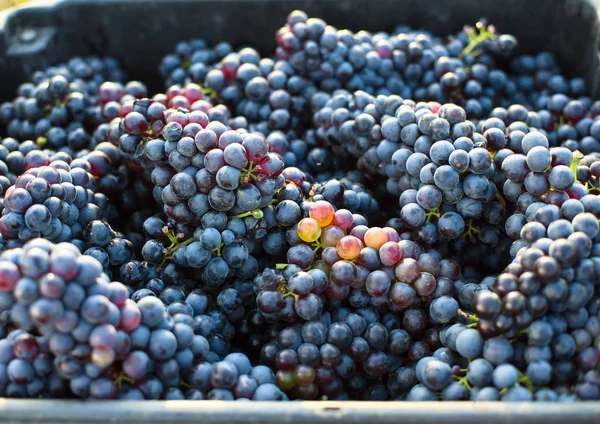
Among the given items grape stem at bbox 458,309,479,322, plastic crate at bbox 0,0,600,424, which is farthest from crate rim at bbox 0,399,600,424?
plastic crate at bbox 0,0,600,424

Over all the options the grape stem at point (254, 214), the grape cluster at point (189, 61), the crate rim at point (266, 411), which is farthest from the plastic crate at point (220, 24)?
the crate rim at point (266, 411)

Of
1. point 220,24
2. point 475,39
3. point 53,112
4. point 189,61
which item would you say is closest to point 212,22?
point 220,24

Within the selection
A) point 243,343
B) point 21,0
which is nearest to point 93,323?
point 243,343

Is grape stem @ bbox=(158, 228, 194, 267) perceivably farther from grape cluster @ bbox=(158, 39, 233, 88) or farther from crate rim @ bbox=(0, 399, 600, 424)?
grape cluster @ bbox=(158, 39, 233, 88)

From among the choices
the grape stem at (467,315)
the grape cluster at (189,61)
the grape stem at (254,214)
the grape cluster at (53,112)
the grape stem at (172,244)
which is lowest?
the grape stem at (467,315)

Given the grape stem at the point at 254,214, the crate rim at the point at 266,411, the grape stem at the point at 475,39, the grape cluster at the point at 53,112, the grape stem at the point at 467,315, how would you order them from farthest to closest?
the grape stem at the point at 475,39
the grape cluster at the point at 53,112
the grape stem at the point at 254,214
the grape stem at the point at 467,315
the crate rim at the point at 266,411

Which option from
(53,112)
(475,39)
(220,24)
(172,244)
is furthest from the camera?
A: (220,24)

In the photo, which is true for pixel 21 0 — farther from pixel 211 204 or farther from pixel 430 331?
pixel 430 331

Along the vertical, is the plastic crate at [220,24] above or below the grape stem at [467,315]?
above

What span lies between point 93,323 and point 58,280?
100 mm

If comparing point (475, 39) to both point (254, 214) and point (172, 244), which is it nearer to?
point (254, 214)

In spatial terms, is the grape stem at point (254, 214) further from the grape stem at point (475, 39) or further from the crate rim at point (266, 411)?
the grape stem at point (475, 39)

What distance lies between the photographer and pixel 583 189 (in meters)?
1.33

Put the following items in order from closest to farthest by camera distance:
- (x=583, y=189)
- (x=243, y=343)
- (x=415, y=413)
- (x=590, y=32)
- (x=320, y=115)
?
(x=415, y=413) → (x=583, y=189) → (x=243, y=343) → (x=320, y=115) → (x=590, y=32)
